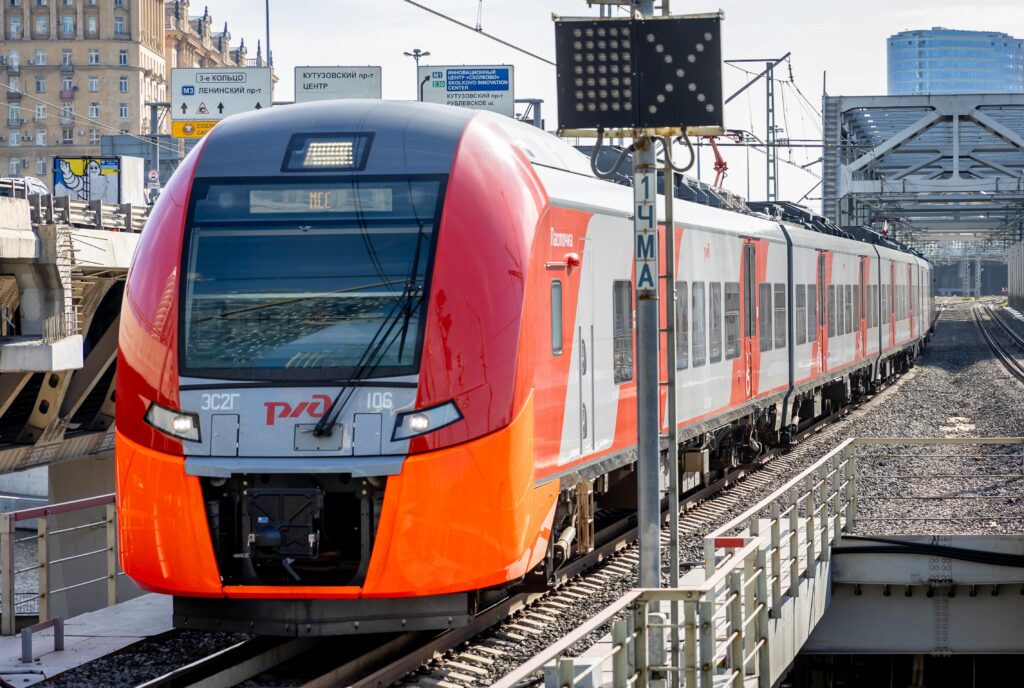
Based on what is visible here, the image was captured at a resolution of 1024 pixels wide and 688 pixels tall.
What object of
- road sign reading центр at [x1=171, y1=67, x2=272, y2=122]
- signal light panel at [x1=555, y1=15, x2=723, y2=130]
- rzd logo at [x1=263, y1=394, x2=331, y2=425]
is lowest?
rzd logo at [x1=263, y1=394, x2=331, y2=425]

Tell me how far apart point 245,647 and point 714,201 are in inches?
378

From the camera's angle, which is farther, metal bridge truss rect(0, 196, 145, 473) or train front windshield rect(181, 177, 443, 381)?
metal bridge truss rect(0, 196, 145, 473)

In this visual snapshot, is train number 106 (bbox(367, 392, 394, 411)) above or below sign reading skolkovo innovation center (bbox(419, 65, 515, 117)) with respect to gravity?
below

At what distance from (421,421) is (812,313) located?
1511 cm

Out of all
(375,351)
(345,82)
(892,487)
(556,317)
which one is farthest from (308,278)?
(345,82)

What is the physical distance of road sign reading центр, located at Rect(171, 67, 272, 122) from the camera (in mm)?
41562

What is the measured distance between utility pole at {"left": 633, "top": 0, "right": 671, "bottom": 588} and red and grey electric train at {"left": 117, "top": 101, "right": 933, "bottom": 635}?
0.82 metres

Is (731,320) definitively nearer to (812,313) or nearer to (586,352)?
(586,352)

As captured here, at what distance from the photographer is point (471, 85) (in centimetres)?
4178

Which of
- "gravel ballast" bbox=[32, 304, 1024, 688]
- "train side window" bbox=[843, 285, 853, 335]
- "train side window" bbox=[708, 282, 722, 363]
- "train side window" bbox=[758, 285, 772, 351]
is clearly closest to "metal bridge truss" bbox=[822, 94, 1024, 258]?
"gravel ballast" bbox=[32, 304, 1024, 688]

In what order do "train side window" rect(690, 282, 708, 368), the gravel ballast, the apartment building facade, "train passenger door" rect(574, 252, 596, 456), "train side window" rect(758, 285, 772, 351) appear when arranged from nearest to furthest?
1. the gravel ballast
2. "train passenger door" rect(574, 252, 596, 456)
3. "train side window" rect(690, 282, 708, 368)
4. "train side window" rect(758, 285, 772, 351)
5. the apartment building facade

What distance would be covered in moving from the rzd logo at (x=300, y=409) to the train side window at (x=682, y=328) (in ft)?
18.5

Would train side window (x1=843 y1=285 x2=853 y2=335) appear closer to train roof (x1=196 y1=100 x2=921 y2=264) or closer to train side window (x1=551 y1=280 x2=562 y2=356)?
train side window (x1=551 y1=280 x2=562 y2=356)

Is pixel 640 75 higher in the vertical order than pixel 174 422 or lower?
higher
